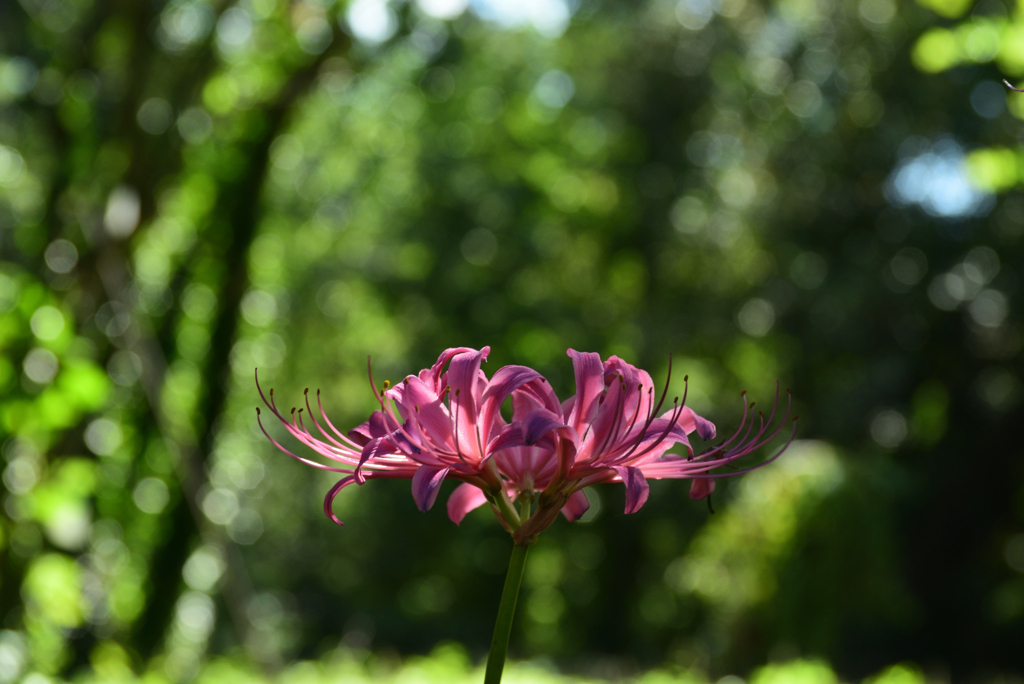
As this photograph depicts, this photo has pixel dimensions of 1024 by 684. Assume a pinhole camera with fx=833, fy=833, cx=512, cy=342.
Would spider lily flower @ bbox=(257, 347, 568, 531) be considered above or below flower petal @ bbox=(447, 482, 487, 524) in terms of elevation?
above

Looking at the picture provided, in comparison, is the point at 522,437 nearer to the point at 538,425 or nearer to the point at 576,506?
the point at 538,425

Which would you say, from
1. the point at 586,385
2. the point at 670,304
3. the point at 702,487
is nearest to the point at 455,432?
the point at 586,385

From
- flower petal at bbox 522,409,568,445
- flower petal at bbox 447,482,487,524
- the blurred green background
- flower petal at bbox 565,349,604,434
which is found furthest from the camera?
the blurred green background

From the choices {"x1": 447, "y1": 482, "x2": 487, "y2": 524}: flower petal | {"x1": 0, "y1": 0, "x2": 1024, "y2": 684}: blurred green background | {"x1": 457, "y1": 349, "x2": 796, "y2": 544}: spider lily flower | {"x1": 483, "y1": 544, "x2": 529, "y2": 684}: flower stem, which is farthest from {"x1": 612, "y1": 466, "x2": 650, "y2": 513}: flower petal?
{"x1": 0, "y1": 0, "x2": 1024, "y2": 684}: blurred green background

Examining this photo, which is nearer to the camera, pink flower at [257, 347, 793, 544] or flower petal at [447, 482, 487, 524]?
pink flower at [257, 347, 793, 544]

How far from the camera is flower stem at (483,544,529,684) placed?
0.79m

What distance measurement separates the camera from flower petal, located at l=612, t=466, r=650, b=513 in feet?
2.66

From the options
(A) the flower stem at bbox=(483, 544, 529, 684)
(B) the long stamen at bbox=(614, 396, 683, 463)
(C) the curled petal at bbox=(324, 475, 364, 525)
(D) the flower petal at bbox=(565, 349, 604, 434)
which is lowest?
(A) the flower stem at bbox=(483, 544, 529, 684)

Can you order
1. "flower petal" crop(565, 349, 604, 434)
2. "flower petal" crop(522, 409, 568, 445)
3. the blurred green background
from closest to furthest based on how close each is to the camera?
1. "flower petal" crop(522, 409, 568, 445)
2. "flower petal" crop(565, 349, 604, 434)
3. the blurred green background

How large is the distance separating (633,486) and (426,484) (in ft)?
0.67

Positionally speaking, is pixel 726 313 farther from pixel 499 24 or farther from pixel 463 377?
pixel 463 377

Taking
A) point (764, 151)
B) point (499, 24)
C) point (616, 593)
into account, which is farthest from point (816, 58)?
point (616, 593)

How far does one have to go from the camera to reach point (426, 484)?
2.68 ft

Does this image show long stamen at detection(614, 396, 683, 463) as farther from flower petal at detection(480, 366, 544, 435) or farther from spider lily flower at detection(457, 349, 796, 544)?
flower petal at detection(480, 366, 544, 435)
